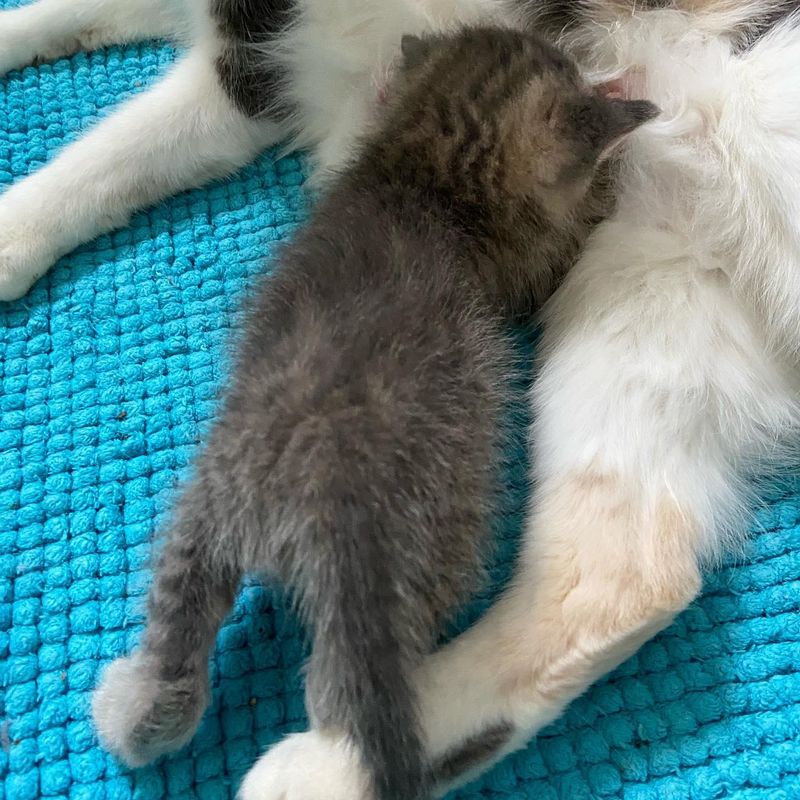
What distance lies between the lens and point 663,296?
93cm

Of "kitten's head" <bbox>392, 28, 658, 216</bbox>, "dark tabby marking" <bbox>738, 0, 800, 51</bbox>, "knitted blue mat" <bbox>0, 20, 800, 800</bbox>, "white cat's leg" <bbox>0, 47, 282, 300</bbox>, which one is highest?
"dark tabby marking" <bbox>738, 0, 800, 51</bbox>

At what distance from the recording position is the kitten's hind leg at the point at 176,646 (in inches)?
29.4

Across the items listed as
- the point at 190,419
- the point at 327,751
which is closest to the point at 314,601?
the point at 327,751

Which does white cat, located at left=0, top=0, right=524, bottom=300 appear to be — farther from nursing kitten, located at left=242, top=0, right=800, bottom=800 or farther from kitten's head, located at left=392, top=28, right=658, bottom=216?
nursing kitten, located at left=242, top=0, right=800, bottom=800

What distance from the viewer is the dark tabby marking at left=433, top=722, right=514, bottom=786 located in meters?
0.78

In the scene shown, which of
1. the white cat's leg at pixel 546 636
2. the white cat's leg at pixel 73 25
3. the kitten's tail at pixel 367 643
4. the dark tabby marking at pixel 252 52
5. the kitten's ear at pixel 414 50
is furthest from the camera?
the white cat's leg at pixel 73 25

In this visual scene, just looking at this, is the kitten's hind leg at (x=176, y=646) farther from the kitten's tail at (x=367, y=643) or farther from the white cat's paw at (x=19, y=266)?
the white cat's paw at (x=19, y=266)

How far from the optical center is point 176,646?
2.46 feet

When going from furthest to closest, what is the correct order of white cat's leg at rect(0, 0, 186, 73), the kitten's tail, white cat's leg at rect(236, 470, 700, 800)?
white cat's leg at rect(0, 0, 186, 73)
white cat's leg at rect(236, 470, 700, 800)
the kitten's tail

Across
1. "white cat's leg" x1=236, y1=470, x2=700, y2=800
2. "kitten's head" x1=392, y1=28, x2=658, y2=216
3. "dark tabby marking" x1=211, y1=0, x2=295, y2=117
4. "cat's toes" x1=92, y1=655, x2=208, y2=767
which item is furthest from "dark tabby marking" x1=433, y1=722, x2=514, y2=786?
"dark tabby marking" x1=211, y1=0, x2=295, y2=117

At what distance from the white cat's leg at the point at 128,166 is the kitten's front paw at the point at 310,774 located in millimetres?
665

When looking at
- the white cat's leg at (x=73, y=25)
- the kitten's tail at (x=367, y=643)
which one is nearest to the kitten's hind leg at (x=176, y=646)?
the kitten's tail at (x=367, y=643)

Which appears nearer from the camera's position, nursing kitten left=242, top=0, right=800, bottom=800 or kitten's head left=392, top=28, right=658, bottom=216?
nursing kitten left=242, top=0, right=800, bottom=800

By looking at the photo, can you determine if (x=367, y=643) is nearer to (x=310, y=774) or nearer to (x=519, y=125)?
(x=310, y=774)
